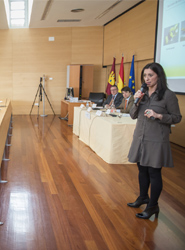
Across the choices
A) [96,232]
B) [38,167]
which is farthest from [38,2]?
[96,232]

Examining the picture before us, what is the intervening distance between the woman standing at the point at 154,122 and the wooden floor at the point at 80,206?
37 cm

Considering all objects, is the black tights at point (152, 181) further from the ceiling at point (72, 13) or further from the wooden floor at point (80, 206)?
the ceiling at point (72, 13)

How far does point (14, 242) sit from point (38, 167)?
2008mm

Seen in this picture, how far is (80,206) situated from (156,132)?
3.76 feet

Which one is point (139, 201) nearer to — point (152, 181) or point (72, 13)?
point (152, 181)

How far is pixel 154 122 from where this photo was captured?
2.45 metres

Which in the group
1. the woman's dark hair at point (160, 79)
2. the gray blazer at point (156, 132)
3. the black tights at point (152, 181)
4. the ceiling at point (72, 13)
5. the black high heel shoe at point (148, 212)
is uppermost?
the ceiling at point (72, 13)

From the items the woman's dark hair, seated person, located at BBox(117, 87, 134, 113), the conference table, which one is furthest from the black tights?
seated person, located at BBox(117, 87, 134, 113)

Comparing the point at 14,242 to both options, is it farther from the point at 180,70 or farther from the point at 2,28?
the point at 2,28

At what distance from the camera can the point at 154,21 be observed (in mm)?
6480

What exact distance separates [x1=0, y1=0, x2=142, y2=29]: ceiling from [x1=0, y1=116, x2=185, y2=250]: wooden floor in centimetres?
424

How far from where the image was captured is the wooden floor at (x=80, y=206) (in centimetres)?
224

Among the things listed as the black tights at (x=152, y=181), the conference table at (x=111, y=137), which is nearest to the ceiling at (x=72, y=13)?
the conference table at (x=111, y=137)

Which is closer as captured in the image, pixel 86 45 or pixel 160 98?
pixel 160 98
